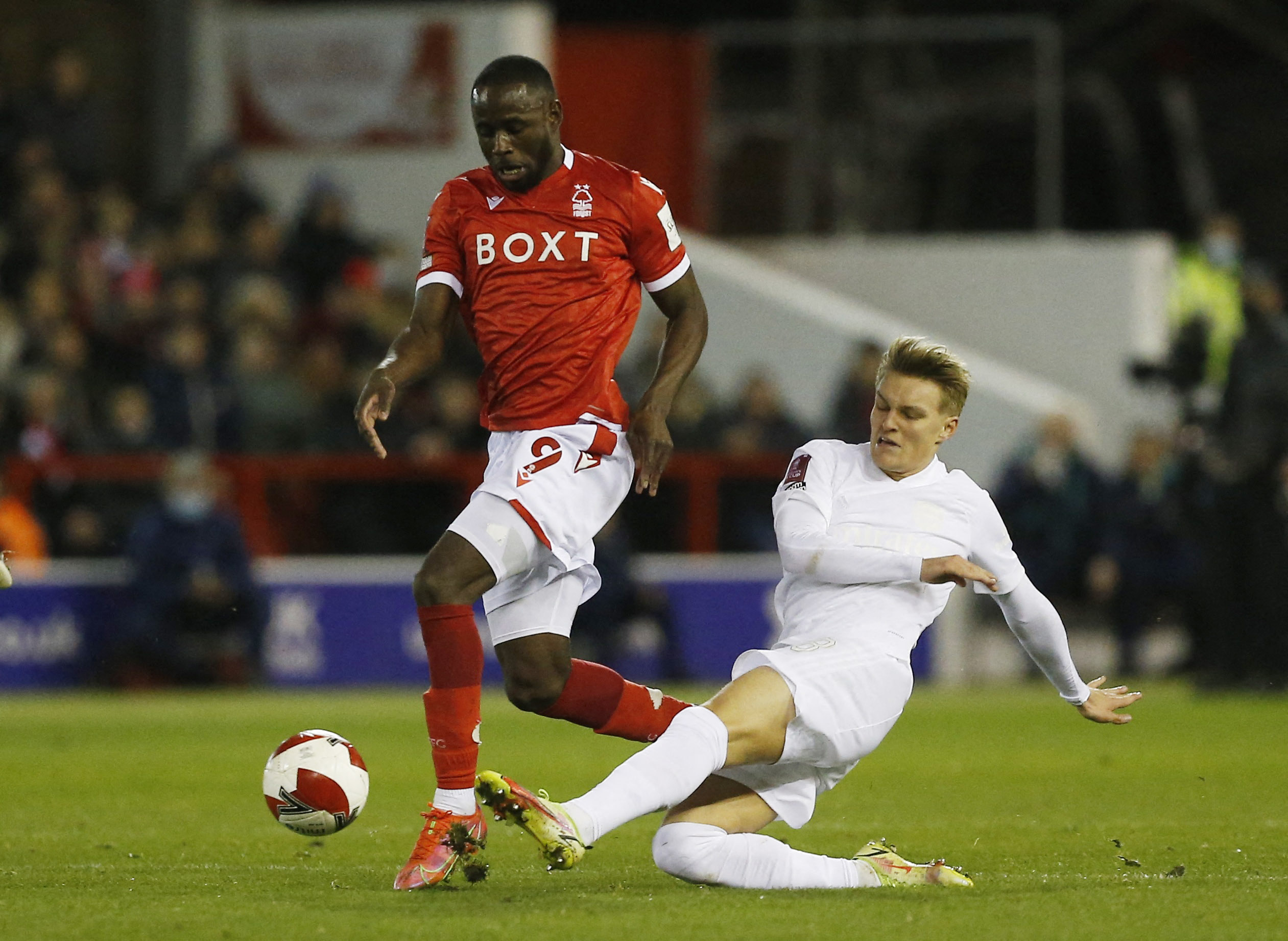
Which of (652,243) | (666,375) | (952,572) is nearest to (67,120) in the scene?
(652,243)

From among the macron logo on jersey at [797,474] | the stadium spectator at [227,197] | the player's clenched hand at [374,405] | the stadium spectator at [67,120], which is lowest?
the macron logo on jersey at [797,474]

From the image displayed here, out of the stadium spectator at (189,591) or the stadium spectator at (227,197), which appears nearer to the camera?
the stadium spectator at (189,591)

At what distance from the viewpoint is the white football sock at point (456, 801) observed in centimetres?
560

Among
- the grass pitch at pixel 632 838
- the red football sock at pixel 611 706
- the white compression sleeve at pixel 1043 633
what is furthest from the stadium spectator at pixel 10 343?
the white compression sleeve at pixel 1043 633

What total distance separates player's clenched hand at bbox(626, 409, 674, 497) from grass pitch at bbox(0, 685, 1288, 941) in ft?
3.52

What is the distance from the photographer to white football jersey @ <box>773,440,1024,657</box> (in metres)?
5.41

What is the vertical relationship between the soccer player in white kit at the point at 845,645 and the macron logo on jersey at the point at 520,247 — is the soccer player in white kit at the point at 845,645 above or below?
below

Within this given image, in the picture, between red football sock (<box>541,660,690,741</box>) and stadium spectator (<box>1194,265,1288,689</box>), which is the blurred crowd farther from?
red football sock (<box>541,660,690,741</box>)

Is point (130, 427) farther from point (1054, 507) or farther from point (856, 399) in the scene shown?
point (1054, 507)

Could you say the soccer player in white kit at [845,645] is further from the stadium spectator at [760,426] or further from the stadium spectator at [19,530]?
the stadium spectator at [19,530]

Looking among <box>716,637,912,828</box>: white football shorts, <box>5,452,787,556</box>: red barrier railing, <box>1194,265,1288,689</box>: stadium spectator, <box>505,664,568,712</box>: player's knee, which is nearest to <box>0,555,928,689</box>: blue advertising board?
<box>5,452,787,556</box>: red barrier railing

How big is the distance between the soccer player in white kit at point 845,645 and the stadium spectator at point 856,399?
8314mm

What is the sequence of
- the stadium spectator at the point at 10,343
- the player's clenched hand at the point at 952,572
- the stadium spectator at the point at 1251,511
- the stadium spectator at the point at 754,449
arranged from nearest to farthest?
the player's clenched hand at the point at 952,572 < the stadium spectator at the point at 1251,511 < the stadium spectator at the point at 754,449 < the stadium spectator at the point at 10,343

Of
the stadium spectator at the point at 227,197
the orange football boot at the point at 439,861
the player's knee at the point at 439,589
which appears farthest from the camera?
the stadium spectator at the point at 227,197
